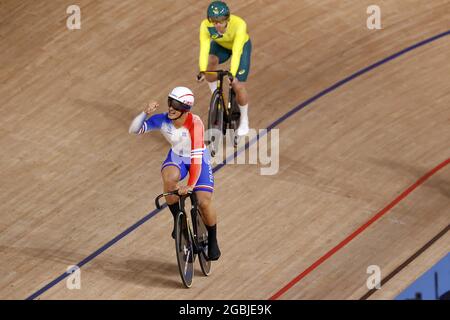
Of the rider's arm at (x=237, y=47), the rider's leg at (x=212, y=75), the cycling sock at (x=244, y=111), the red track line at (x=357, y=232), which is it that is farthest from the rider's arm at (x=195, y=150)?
the cycling sock at (x=244, y=111)

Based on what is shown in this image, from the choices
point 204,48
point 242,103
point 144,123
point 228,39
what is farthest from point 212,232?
point 228,39

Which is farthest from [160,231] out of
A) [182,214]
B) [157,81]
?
[157,81]

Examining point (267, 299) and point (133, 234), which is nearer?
point (267, 299)

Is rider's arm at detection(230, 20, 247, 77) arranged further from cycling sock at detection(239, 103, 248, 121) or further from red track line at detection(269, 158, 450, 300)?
red track line at detection(269, 158, 450, 300)

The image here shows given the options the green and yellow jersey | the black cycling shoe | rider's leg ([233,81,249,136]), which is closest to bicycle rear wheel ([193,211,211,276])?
the black cycling shoe

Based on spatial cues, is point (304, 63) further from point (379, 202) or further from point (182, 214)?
point (182, 214)

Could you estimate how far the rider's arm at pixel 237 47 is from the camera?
1116 centimetres

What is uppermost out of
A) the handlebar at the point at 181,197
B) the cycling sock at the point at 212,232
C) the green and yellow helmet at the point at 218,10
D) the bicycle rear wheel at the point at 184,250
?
the green and yellow helmet at the point at 218,10

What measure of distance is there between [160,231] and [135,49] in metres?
3.53

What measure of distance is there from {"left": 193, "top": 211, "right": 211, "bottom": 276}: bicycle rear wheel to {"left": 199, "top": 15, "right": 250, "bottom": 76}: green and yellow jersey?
198 centimetres

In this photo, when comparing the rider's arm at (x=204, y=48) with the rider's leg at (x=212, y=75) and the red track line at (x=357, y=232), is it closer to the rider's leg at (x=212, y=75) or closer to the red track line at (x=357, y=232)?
the rider's leg at (x=212, y=75)

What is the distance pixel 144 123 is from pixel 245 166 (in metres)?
2.28

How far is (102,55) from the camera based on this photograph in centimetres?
1324

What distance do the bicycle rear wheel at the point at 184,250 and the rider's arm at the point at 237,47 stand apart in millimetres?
2229
